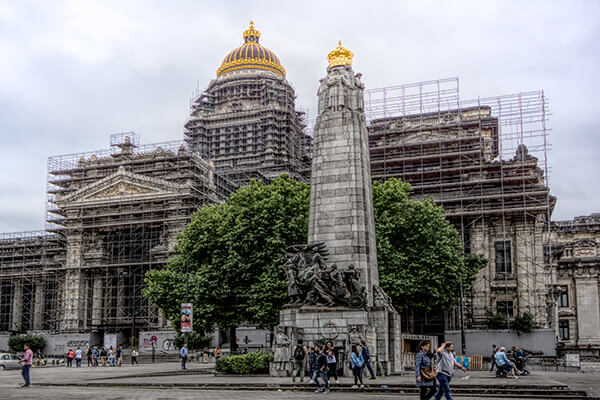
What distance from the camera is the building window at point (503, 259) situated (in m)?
57.0

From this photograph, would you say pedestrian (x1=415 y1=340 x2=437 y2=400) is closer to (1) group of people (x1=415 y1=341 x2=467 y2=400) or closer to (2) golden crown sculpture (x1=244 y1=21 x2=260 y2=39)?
(1) group of people (x1=415 y1=341 x2=467 y2=400)

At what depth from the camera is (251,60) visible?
91.2m

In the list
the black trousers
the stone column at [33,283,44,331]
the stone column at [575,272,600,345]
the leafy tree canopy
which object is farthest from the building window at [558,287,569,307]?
the black trousers

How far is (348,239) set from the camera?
91.8 ft

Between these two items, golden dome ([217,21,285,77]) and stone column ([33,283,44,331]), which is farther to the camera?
golden dome ([217,21,285,77])

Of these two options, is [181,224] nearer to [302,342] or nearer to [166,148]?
[166,148]

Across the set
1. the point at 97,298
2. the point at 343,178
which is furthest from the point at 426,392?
the point at 97,298

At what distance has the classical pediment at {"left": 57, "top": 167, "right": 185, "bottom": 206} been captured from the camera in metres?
67.4

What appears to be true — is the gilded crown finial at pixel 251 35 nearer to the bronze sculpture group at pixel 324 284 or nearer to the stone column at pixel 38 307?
the stone column at pixel 38 307

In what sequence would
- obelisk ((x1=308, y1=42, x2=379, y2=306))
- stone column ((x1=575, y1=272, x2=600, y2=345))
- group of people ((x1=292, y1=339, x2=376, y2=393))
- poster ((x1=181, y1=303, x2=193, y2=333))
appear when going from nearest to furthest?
group of people ((x1=292, y1=339, x2=376, y2=393)) → obelisk ((x1=308, y1=42, x2=379, y2=306)) → poster ((x1=181, y1=303, x2=193, y2=333)) → stone column ((x1=575, y1=272, x2=600, y2=345))

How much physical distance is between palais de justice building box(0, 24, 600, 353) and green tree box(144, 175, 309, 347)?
19.4 meters

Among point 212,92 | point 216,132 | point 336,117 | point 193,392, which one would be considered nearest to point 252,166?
point 216,132

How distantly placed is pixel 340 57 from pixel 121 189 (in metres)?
43.9

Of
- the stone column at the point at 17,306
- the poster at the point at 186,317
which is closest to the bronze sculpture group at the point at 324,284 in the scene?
the poster at the point at 186,317
